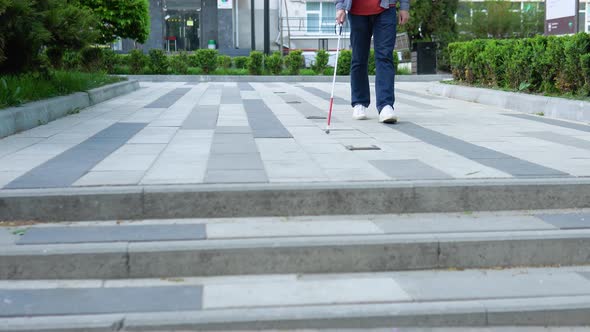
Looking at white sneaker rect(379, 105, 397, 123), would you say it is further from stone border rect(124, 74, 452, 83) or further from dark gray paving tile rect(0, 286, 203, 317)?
stone border rect(124, 74, 452, 83)

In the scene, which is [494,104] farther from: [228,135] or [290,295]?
[290,295]

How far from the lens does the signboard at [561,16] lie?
38.2ft

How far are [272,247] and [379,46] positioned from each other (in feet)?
14.7

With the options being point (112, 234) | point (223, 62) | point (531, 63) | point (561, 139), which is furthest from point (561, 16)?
point (223, 62)

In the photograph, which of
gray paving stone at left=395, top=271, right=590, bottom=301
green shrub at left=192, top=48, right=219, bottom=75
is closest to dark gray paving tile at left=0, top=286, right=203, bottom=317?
gray paving stone at left=395, top=271, right=590, bottom=301

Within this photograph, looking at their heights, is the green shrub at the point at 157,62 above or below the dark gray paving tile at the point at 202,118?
above

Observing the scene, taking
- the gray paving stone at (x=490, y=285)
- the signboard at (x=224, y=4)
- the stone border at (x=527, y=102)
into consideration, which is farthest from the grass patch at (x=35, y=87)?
the signboard at (x=224, y=4)

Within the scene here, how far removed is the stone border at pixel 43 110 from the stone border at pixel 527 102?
18.9ft

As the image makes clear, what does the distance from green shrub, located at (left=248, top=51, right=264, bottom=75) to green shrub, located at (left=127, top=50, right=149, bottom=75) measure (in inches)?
125

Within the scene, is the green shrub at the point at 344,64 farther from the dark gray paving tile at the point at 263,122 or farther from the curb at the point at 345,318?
the curb at the point at 345,318

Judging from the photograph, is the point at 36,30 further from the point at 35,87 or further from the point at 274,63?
the point at 274,63

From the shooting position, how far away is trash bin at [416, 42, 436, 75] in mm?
23969

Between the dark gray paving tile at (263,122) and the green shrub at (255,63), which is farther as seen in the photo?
the green shrub at (255,63)

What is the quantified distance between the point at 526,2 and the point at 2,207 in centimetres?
3845
